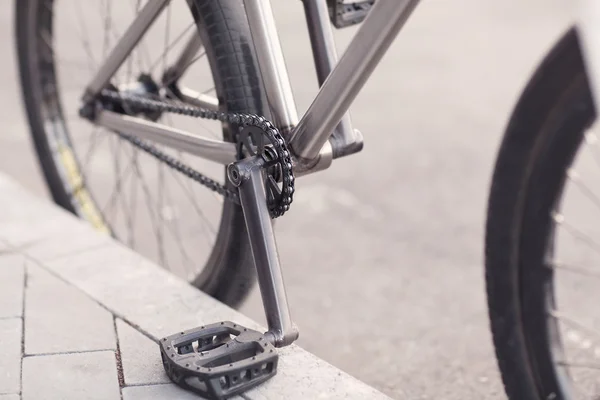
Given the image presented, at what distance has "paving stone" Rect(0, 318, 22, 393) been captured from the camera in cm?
178

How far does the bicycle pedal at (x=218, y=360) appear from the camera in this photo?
168 cm

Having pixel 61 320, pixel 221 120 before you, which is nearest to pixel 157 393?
pixel 61 320

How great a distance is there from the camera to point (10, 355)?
6.22 ft

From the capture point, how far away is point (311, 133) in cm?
173

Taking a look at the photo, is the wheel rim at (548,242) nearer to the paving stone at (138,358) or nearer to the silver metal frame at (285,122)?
the silver metal frame at (285,122)

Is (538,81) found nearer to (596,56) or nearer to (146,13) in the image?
(596,56)

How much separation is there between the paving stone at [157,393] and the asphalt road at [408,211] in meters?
0.62

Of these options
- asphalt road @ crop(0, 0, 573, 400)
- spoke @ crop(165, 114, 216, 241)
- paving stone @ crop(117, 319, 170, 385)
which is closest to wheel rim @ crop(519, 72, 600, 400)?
asphalt road @ crop(0, 0, 573, 400)

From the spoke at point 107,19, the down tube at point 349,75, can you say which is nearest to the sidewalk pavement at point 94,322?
the down tube at point 349,75

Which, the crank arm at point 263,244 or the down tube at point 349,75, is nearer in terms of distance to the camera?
the down tube at point 349,75

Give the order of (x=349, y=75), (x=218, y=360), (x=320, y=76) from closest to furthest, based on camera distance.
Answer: (x=349, y=75), (x=218, y=360), (x=320, y=76)

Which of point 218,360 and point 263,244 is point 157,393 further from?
point 263,244

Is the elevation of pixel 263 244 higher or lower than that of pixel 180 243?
higher

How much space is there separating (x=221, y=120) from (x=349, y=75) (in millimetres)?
389
